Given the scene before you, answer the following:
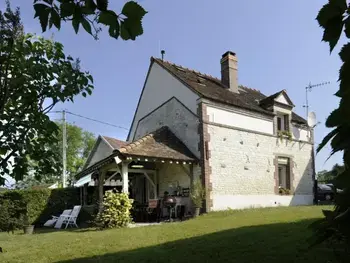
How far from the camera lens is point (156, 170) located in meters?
19.0

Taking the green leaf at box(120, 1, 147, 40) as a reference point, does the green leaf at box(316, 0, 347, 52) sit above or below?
below

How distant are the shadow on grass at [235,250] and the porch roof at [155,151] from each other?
6.08 meters

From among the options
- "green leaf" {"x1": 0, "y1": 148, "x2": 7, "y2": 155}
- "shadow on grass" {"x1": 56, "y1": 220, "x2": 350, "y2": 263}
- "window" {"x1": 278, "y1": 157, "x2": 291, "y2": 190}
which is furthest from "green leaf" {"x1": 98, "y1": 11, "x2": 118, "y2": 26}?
"window" {"x1": 278, "y1": 157, "x2": 291, "y2": 190}

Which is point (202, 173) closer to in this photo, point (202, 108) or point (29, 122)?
point (202, 108)

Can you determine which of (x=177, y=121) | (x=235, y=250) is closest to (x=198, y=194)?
(x=177, y=121)

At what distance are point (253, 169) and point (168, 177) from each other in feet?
14.0

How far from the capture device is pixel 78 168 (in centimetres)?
5622

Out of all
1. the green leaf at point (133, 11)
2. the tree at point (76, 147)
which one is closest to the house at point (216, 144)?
the green leaf at point (133, 11)

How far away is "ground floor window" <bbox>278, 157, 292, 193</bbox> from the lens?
20.5m

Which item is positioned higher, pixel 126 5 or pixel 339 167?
pixel 126 5

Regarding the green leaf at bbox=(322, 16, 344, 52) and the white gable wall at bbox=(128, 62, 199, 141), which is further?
the white gable wall at bbox=(128, 62, 199, 141)

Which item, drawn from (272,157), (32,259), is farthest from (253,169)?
(32,259)

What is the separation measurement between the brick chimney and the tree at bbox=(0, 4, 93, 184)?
1693cm

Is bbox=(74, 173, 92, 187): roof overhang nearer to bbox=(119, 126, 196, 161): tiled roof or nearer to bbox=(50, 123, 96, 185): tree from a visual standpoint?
bbox=(119, 126, 196, 161): tiled roof
